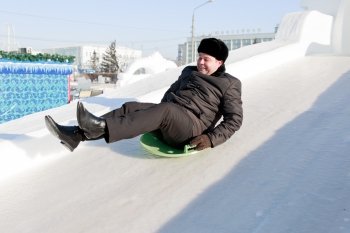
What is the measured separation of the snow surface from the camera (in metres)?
1.87

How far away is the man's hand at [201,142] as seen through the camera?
2.51 metres

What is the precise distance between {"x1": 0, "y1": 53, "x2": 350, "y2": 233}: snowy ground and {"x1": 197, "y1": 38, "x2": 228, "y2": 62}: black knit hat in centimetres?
62

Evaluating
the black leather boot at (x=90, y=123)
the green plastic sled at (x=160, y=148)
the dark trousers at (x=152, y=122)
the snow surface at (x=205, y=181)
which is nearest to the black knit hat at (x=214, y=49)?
the dark trousers at (x=152, y=122)

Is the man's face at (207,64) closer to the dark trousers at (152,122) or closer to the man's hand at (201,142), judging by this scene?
the dark trousers at (152,122)

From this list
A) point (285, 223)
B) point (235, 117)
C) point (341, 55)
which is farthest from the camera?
point (341, 55)

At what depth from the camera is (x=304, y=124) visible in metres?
3.04

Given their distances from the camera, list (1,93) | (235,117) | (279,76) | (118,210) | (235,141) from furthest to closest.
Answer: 1. (1,93)
2. (279,76)
3. (235,141)
4. (235,117)
5. (118,210)

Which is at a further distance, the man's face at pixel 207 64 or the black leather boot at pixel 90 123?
the man's face at pixel 207 64

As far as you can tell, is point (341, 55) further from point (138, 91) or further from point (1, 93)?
point (1, 93)

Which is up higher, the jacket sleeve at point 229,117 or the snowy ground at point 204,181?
the jacket sleeve at point 229,117

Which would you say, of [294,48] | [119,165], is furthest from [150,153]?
[294,48]

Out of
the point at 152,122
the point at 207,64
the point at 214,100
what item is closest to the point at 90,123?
the point at 152,122

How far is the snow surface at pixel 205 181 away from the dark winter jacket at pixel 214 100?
0.62 feet

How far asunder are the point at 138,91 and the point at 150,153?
2.50 m
